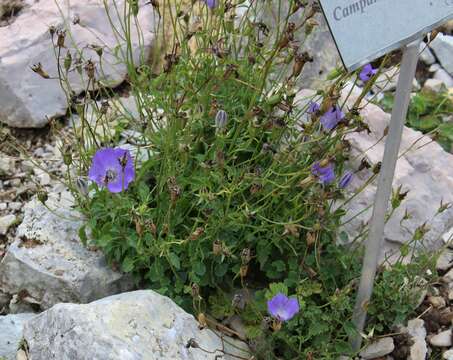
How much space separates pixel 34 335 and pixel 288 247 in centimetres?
71

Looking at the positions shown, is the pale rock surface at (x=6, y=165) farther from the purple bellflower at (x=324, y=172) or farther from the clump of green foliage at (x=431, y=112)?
the clump of green foliage at (x=431, y=112)

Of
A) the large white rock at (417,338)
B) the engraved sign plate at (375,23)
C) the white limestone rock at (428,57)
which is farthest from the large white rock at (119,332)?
the white limestone rock at (428,57)

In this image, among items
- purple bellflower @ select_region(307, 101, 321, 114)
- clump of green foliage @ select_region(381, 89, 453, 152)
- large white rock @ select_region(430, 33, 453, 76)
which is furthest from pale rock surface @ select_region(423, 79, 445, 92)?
purple bellflower @ select_region(307, 101, 321, 114)

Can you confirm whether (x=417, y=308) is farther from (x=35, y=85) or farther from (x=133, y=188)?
(x=35, y=85)

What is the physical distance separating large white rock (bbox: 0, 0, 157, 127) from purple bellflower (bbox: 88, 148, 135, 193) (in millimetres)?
731

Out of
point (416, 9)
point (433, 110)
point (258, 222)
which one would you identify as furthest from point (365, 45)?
point (433, 110)

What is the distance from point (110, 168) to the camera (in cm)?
194

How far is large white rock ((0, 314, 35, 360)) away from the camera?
191 centimetres

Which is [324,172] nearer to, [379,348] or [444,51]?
[379,348]

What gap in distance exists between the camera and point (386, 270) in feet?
6.61

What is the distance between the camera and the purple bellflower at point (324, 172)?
1.79 m

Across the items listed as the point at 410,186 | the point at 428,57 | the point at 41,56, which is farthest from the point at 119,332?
the point at 428,57

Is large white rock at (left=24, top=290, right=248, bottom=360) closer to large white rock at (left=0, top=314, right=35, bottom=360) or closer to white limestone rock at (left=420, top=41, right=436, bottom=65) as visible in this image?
large white rock at (left=0, top=314, right=35, bottom=360)

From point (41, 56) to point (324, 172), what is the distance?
149 cm
